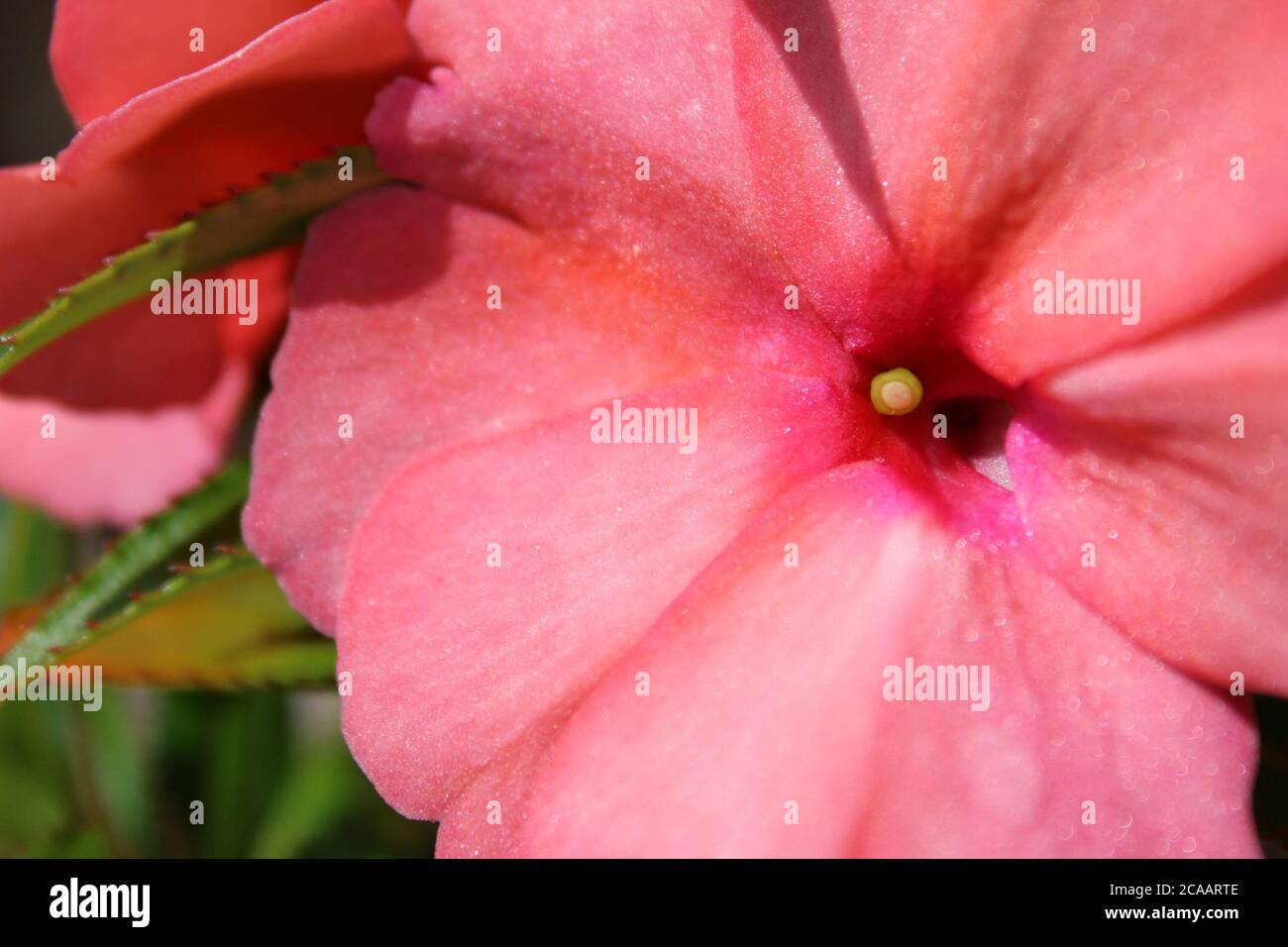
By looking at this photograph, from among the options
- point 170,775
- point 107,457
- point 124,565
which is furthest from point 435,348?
point 170,775

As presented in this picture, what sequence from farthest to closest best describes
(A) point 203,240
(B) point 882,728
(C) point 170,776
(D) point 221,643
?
(C) point 170,776 → (D) point 221,643 → (A) point 203,240 → (B) point 882,728

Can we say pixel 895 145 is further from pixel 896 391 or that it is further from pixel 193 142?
pixel 193 142

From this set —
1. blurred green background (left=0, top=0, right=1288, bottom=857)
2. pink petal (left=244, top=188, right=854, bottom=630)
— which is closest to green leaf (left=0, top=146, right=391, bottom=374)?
pink petal (left=244, top=188, right=854, bottom=630)

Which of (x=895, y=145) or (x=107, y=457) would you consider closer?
(x=895, y=145)

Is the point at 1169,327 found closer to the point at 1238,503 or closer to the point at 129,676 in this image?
the point at 1238,503

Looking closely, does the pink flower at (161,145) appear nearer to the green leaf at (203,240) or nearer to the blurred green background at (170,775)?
the green leaf at (203,240)

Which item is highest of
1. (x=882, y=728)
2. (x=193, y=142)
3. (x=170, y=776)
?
(x=193, y=142)

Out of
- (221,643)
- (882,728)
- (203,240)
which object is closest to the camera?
(882,728)
